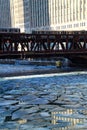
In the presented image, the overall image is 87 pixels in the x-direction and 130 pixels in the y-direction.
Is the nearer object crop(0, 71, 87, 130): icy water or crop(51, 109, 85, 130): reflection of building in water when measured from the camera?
crop(51, 109, 85, 130): reflection of building in water

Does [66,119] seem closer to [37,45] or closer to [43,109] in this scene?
[43,109]

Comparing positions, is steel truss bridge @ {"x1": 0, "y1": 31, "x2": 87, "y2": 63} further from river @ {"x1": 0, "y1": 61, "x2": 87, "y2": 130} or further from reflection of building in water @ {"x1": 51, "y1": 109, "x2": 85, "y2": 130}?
reflection of building in water @ {"x1": 51, "y1": 109, "x2": 85, "y2": 130}

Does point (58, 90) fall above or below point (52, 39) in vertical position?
below

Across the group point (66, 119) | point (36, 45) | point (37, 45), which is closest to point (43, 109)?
point (66, 119)

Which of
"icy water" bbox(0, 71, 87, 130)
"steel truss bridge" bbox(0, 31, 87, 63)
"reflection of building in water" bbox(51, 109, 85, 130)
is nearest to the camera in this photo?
"reflection of building in water" bbox(51, 109, 85, 130)

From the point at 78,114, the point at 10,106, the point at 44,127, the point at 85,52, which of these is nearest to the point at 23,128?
the point at 44,127

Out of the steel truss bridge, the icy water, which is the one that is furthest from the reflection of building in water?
the steel truss bridge

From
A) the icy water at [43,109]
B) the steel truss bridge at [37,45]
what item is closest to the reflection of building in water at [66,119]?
the icy water at [43,109]

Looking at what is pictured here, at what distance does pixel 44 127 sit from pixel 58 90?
1974 cm

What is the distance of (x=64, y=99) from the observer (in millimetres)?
36219

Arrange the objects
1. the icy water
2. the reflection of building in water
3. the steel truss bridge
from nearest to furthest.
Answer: the reflection of building in water → the icy water → the steel truss bridge

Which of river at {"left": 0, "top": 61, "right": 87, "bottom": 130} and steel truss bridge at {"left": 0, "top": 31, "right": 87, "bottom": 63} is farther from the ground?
steel truss bridge at {"left": 0, "top": 31, "right": 87, "bottom": 63}

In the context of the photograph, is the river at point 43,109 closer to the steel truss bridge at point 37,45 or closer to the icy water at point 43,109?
the icy water at point 43,109

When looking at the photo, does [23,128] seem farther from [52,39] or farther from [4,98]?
[52,39]
